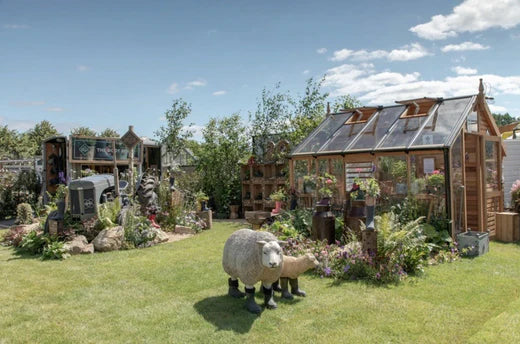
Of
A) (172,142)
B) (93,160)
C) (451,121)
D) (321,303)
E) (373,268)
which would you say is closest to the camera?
(321,303)

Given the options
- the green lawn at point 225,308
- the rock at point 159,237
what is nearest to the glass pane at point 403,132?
the green lawn at point 225,308

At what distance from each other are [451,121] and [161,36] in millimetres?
7797

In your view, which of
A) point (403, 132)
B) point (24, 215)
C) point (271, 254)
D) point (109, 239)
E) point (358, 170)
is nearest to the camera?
point (271, 254)

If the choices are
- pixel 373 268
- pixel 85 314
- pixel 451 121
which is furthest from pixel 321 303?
pixel 451 121

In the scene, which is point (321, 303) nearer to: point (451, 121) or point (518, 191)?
point (451, 121)

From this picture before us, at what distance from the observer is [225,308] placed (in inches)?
189

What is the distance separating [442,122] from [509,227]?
10.5 feet

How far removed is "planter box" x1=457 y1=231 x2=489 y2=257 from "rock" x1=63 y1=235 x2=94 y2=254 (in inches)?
298

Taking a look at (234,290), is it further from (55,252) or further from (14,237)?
(14,237)

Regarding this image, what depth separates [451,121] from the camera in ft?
28.5

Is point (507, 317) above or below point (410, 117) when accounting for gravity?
below

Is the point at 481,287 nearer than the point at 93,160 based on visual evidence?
Yes

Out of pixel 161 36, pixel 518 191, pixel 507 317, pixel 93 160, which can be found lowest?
pixel 507 317

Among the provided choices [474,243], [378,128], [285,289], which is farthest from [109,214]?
[474,243]
